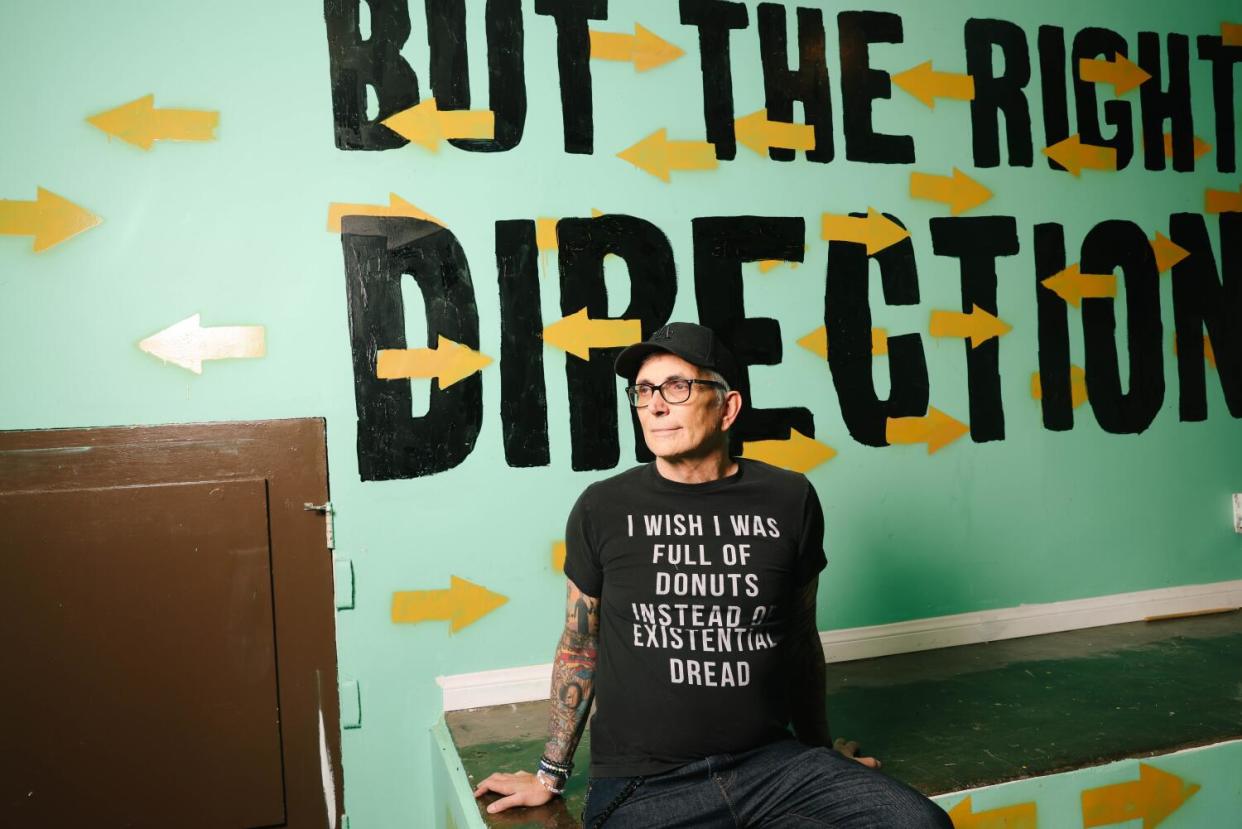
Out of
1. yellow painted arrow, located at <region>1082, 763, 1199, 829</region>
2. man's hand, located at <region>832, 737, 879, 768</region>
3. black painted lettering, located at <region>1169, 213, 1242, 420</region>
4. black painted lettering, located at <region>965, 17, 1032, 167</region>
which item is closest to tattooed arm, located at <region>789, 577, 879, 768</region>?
man's hand, located at <region>832, 737, 879, 768</region>

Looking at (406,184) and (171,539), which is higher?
(406,184)

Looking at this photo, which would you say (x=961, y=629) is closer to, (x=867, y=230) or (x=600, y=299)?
(x=867, y=230)

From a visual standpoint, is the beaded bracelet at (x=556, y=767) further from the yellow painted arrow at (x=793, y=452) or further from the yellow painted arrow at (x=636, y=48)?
the yellow painted arrow at (x=636, y=48)

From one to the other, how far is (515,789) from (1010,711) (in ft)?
4.38

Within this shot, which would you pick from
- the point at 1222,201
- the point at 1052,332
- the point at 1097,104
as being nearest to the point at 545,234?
the point at 1052,332

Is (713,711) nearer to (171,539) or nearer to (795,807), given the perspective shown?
(795,807)

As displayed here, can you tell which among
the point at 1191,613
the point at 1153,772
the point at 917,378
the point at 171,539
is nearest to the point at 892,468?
the point at 917,378

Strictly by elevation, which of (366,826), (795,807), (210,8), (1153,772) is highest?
(210,8)

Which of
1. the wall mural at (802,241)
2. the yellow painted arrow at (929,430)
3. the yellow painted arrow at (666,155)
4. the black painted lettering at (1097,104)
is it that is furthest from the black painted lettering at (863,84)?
the yellow painted arrow at (929,430)

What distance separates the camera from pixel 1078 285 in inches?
122

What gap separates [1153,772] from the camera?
6.81 feet

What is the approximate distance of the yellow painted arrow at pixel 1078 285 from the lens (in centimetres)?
308

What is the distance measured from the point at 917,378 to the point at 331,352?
5.84 feet

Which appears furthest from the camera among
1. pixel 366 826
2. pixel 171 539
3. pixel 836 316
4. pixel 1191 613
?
pixel 1191 613
